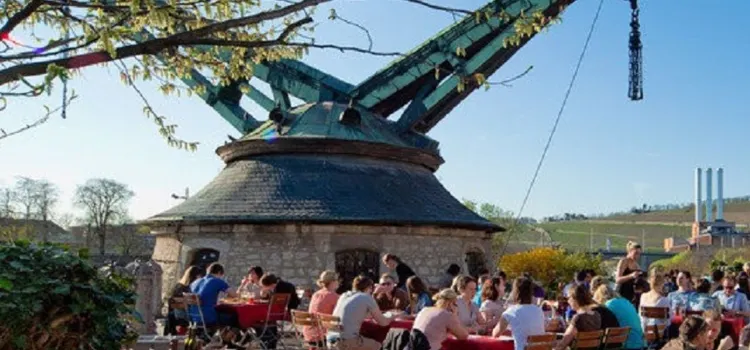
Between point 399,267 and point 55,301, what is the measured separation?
9097 mm

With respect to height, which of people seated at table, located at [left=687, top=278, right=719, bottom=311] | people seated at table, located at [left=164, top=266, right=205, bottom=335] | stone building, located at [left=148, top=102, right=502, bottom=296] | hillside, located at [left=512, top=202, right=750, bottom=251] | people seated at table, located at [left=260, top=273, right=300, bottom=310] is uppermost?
hillside, located at [left=512, top=202, right=750, bottom=251]

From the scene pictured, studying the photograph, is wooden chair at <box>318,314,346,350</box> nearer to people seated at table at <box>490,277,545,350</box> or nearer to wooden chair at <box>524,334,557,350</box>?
people seated at table at <box>490,277,545,350</box>

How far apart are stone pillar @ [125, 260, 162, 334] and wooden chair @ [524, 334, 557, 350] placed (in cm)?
913

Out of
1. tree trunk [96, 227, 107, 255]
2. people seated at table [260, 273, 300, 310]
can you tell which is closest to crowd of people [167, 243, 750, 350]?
people seated at table [260, 273, 300, 310]

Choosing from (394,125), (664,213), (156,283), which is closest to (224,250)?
(156,283)

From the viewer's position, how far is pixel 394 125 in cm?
2447

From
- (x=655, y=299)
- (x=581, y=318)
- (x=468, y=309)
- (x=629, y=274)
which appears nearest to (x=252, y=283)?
(x=468, y=309)

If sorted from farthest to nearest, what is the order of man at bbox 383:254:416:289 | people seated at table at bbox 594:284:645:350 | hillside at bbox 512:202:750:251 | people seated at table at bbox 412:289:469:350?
hillside at bbox 512:202:750:251
man at bbox 383:254:416:289
people seated at table at bbox 594:284:645:350
people seated at table at bbox 412:289:469:350

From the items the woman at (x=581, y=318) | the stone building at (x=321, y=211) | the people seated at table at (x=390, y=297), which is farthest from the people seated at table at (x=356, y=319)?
the stone building at (x=321, y=211)

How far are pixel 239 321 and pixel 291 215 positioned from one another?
8537 mm

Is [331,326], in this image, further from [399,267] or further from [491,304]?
[399,267]

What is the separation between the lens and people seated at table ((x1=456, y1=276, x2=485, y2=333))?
9414 millimetres

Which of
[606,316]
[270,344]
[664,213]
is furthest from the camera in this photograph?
[664,213]

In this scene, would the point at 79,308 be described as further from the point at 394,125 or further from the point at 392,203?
the point at 394,125
